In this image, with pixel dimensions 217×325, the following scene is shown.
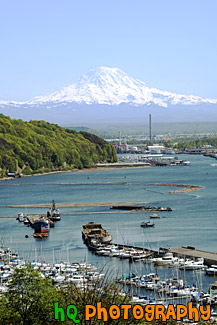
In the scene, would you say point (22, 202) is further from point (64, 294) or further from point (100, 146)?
point (100, 146)

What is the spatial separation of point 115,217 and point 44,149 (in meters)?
57.2

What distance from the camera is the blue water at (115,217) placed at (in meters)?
34.2

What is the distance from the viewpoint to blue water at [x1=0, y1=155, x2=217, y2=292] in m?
34.2

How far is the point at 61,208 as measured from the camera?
52406 millimetres

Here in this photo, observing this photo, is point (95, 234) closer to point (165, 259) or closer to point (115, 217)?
point (165, 259)

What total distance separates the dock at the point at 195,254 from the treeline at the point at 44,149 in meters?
60.7

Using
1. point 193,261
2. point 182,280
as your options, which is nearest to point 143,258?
point 193,261

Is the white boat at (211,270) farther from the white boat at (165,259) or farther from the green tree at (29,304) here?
the green tree at (29,304)

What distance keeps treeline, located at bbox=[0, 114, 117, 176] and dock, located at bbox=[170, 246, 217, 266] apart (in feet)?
199

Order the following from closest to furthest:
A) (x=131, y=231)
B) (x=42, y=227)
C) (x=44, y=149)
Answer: (x=131, y=231) → (x=42, y=227) → (x=44, y=149)

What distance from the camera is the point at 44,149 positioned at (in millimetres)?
102188

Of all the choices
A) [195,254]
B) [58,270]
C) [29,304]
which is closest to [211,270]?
[195,254]

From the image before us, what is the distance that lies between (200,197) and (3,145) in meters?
46.6

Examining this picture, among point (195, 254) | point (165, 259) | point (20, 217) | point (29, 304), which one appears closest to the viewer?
point (29, 304)
